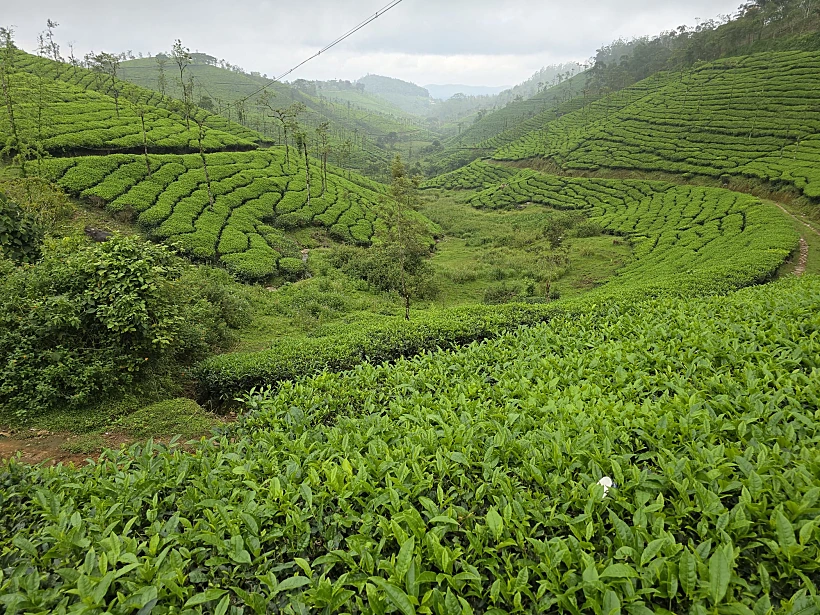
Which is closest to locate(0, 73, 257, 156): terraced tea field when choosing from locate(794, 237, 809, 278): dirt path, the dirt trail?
locate(794, 237, 809, 278): dirt path

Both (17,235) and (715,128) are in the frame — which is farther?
(715,128)

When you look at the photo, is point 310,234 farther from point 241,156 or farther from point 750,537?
point 750,537

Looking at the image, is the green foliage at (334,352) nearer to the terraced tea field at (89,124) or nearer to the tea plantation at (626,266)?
the tea plantation at (626,266)

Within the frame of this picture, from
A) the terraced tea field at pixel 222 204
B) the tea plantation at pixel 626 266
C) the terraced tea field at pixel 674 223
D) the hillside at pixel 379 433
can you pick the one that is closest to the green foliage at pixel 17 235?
the hillside at pixel 379 433

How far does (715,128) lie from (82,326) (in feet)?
166

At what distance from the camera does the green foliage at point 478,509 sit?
1.75m

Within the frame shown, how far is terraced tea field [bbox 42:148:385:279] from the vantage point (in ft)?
58.2

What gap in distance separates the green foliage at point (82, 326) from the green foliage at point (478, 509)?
3532mm

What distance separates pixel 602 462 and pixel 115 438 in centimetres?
643

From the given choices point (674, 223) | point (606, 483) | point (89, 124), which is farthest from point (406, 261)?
point (89, 124)

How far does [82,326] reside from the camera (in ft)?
21.8

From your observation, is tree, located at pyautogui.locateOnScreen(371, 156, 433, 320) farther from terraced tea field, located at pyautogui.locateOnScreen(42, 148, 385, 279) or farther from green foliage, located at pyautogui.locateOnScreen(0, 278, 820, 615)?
green foliage, located at pyautogui.locateOnScreen(0, 278, 820, 615)

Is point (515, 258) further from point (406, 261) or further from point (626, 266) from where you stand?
point (406, 261)

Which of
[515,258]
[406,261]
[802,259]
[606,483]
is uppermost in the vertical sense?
[606,483]
